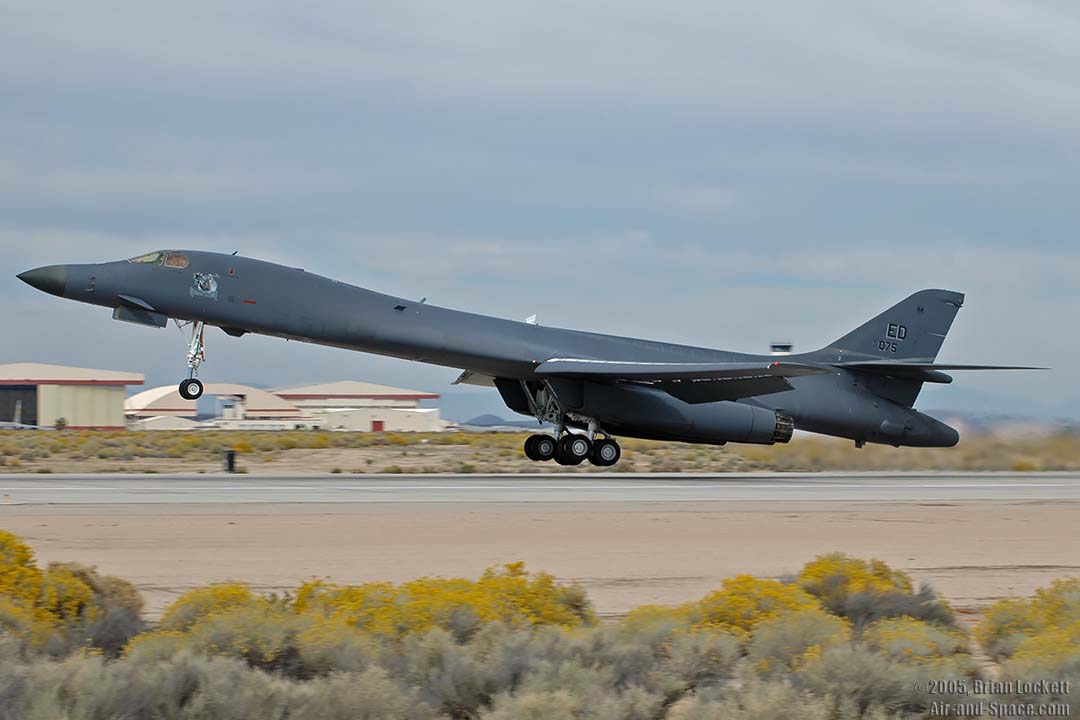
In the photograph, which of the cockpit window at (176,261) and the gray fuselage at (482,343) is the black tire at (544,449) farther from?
the cockpit window at (176,261)

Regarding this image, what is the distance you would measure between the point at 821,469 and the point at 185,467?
16.1 meters

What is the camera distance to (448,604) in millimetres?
7969

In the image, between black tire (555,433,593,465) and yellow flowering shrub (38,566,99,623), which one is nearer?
yellow flowering shrub (38,566,99,623)

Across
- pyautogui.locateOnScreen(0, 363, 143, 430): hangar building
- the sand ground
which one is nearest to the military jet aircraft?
the sand ground

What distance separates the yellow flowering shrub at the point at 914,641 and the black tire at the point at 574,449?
19970 millimetres

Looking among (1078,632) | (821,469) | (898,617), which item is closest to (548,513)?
(898,617)

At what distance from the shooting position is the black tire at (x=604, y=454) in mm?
28516

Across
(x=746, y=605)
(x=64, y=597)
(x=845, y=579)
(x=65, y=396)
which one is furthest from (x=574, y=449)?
(x=65, y=396)

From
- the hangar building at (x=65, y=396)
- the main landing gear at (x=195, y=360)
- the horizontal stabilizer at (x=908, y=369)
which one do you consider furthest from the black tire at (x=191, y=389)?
the hangar building at (x=65, y=396)

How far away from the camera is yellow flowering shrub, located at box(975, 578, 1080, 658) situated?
26.1 ft

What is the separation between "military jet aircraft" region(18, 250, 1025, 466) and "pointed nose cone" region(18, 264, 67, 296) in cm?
3

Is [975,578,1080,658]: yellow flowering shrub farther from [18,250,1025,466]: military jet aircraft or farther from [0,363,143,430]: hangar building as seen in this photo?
[0,363,143,430]: hangar building

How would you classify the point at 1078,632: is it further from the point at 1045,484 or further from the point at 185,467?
the point at 185,467

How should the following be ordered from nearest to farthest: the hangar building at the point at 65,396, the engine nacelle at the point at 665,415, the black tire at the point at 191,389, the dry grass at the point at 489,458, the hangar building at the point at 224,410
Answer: the black tire at the point at 191,389 < the engine nacelle at the point at 665,415 < the dry grass at the point at 489,458 < the hangar building at the point at 65,396 < the hangar building at the point at 224,410
